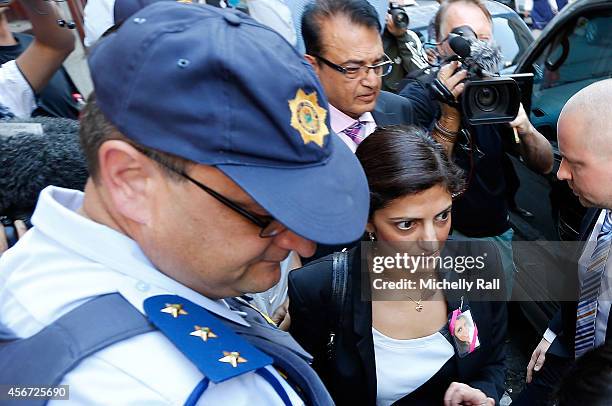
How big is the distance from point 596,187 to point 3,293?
1.73m

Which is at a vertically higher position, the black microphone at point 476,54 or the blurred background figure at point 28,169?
the blurred background figure at point 28,169

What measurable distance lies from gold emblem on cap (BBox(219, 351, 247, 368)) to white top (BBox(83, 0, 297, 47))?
185 centimetres

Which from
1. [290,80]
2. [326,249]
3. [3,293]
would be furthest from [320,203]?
[326,249]

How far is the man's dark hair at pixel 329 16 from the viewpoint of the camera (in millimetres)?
2301

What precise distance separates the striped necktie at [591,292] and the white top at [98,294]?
1.36 metres

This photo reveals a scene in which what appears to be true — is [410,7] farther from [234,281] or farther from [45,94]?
[234,281]

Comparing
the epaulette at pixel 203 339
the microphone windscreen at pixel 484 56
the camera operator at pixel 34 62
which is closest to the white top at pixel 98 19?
the camera operator at pixel 34 62

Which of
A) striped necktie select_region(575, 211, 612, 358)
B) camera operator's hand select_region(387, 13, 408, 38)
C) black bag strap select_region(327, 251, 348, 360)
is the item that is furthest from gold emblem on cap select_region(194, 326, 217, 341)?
camera operator's hand select_region(387, 13, 408, 38)

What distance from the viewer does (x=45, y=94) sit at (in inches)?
94.7

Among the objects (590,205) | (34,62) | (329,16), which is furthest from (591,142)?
(34,62)

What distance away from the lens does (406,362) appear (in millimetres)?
1703

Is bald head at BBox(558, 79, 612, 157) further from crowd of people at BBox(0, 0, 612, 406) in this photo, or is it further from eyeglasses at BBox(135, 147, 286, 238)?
eyeglasses at BBox(135, 147, 286, 238)

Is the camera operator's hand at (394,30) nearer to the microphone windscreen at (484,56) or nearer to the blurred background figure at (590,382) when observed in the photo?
the microphone windscreen at (484,56)

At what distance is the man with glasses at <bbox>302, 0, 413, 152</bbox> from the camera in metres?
2.29
